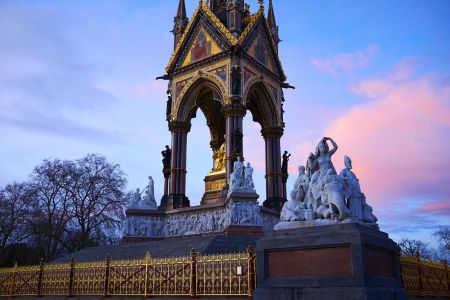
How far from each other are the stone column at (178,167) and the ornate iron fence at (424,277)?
13.1 metres

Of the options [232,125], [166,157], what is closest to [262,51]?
[232,125]

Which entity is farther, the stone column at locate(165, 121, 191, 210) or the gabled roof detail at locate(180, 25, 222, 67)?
the gabled roof detail at locate(180, 25, 222, 67)

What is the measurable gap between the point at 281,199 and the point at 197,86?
7813 millimetres

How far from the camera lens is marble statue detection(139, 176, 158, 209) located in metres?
23.8

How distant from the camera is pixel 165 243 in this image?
1795cm

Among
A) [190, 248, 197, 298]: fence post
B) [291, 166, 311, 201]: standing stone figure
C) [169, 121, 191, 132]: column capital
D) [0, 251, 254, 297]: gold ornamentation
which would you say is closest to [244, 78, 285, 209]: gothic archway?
[169, 121, 191, 132]: column capital

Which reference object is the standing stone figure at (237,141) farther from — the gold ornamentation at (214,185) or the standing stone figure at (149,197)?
the standing stone figure at (149,197)

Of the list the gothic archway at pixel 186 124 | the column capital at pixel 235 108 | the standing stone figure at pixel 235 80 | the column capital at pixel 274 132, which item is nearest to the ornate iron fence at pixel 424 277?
the column capital at pixel 235 108

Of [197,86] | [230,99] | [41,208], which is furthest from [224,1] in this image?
[41,208]

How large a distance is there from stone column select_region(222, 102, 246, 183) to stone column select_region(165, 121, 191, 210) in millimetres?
3200

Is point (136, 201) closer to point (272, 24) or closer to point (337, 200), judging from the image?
point (272, 24)

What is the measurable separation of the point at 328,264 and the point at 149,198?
16.4 m

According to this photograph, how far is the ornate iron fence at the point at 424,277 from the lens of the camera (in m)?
11.5

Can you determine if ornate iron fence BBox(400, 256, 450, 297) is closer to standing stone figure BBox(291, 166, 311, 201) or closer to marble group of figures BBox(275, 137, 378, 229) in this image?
marble group of figures BBox(275, 137, 378, 229)
